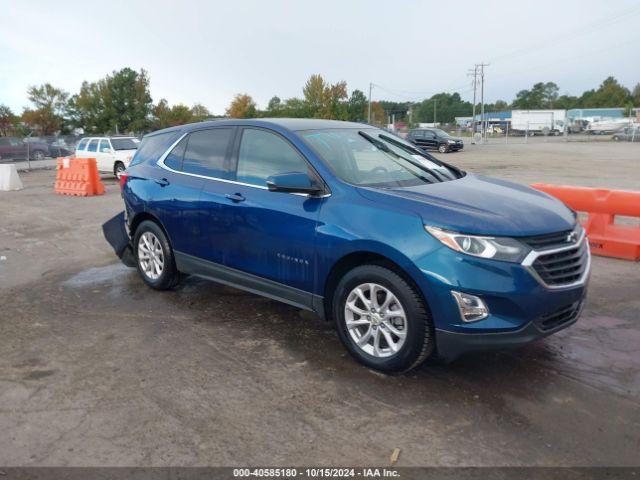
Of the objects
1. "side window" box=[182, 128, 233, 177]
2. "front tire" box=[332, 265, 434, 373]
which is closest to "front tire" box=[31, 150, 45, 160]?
"side window" box=[182, 128, 233, 177]

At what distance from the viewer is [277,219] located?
439cm

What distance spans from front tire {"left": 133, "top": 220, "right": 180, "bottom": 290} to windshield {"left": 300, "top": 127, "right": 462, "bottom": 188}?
2019mm

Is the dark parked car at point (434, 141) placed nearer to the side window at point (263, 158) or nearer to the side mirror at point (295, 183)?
the side window at point (263, 158)

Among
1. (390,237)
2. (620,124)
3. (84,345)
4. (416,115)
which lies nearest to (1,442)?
(84,345)

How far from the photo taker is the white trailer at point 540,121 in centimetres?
7306

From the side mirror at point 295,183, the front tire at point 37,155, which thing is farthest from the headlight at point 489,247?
the front tire at point 37,155

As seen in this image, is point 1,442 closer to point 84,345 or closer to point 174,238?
point 84,345

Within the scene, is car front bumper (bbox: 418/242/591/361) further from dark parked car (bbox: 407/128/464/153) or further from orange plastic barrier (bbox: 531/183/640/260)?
dark parked car (bbox: 407/128/464/153)

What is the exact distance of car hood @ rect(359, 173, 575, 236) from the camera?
3.59m

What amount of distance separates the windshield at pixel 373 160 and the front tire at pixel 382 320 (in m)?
0.79

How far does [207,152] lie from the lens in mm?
5285

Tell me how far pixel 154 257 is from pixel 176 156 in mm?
1096

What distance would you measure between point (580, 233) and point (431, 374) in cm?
151

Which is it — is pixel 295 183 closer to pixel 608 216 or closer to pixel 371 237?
pixel 371 237
